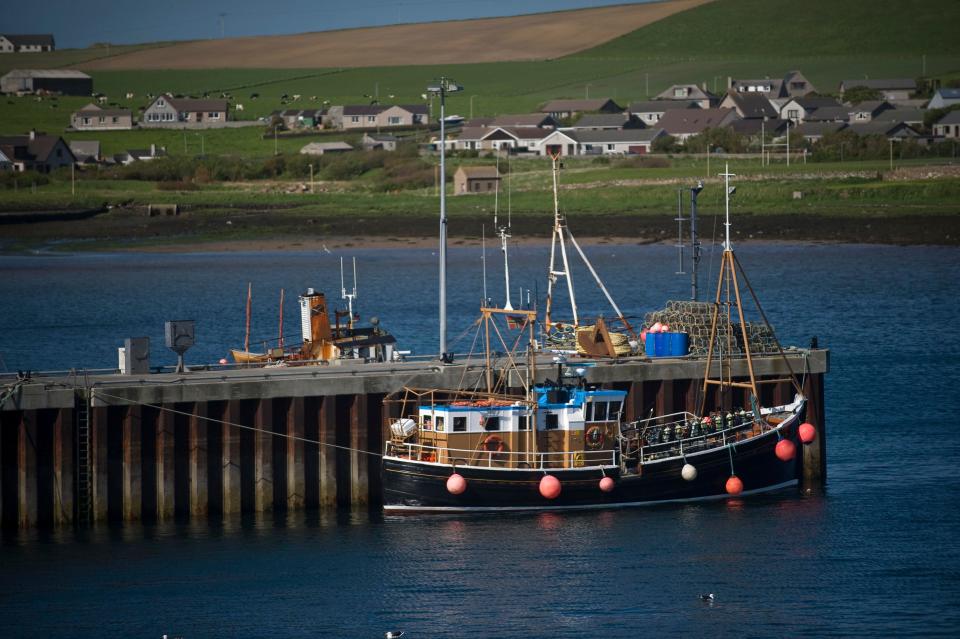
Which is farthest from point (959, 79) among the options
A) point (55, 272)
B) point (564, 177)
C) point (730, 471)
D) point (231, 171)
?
point (730, 471)

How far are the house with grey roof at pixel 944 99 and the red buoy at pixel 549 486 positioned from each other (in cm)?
13654

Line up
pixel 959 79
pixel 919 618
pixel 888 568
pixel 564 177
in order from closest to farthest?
pixel 919 618 < pixel 888 568 < pixel 564 177 < pixel 959 79

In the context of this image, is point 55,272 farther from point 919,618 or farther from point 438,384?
point 919,618

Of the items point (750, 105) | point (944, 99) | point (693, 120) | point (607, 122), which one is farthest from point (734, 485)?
point (750, 105)

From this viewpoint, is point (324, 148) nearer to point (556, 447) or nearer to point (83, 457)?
point (556, 447)

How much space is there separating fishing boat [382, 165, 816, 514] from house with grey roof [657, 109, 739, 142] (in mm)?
121819

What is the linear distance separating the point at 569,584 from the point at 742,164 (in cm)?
10533

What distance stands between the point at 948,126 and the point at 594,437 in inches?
4842

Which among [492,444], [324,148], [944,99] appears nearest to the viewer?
[492,444]

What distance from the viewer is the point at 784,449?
41844 mm

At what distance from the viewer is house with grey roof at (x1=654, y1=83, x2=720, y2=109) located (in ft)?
628

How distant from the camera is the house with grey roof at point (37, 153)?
149500 millimetres

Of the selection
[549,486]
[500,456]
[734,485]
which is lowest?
[734,485]

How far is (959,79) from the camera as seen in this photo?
607 feet
